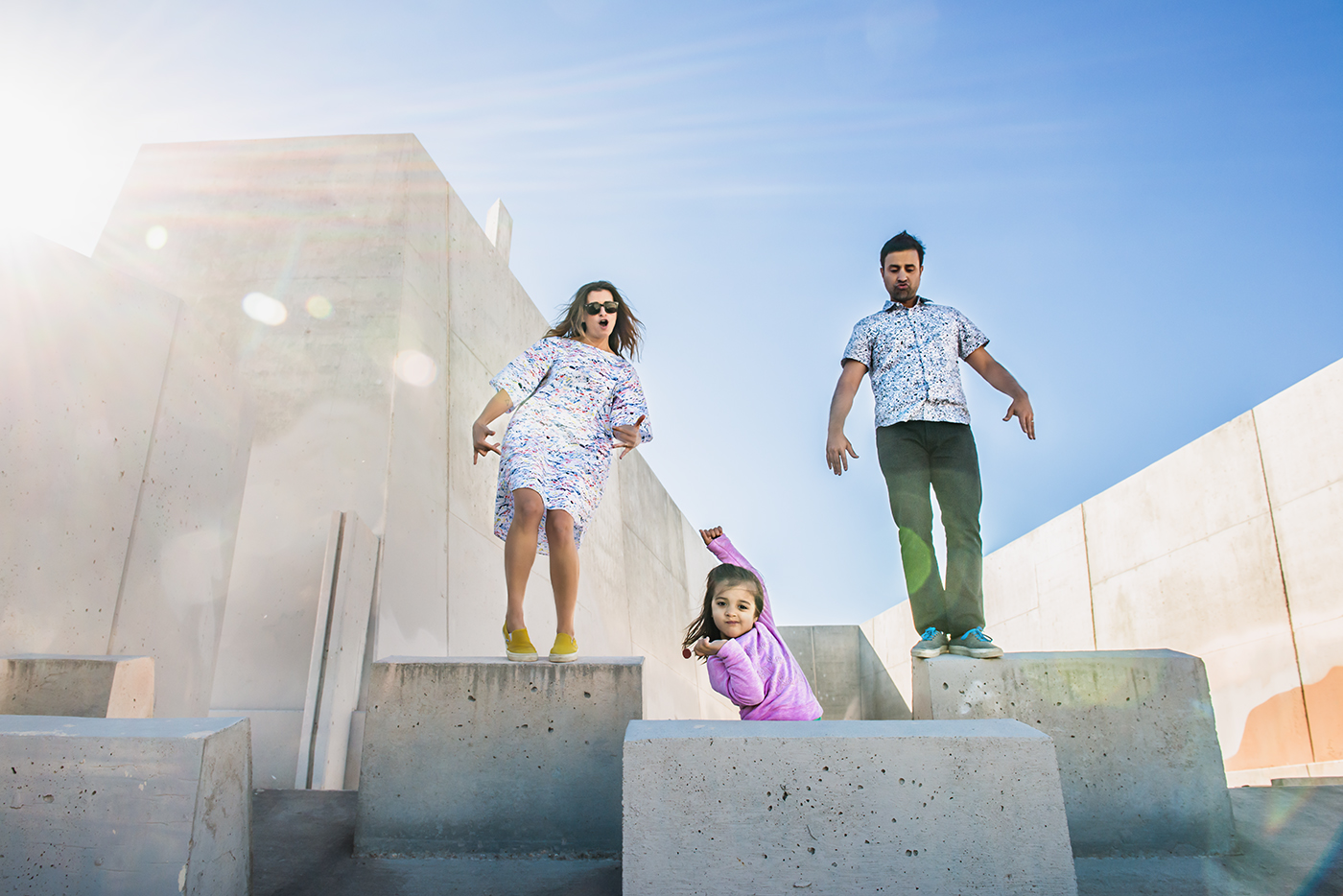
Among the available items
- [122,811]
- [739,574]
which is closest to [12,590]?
[122,811]

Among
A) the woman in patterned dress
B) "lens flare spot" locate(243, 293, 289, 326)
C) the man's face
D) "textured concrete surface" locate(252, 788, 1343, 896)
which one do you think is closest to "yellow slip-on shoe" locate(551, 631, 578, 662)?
the woman in patterned dress

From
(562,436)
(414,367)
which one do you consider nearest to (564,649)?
(562,436)

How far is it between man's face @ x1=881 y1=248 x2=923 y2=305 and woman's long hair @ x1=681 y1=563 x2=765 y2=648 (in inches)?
50.1

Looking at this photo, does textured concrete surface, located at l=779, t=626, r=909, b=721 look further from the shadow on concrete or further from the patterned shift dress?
the shadow on concrete

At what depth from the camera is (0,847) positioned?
180 cm

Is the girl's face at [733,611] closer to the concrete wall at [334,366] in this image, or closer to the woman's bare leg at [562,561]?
the woman's bare leg at [562,561]

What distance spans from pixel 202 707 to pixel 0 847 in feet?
6.35

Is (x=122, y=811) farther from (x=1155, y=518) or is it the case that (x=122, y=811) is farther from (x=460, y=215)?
(x=1155, y=518)

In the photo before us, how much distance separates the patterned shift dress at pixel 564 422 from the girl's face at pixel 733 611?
539mm

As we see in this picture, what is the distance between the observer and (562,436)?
10.1 ft

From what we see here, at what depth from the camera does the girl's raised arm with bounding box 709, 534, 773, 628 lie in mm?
2953

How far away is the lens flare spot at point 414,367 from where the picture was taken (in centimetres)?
513

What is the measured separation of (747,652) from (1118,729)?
1086 millimetres

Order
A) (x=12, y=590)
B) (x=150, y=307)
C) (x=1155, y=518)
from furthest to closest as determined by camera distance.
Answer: (x=1155, y=518)
(x=150, y=307)
(x=12, y=590)
